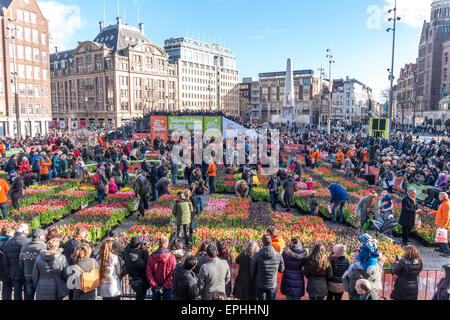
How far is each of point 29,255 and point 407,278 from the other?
6.35 meters

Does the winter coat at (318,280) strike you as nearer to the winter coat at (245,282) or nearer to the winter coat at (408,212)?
the winter coat at (245,282)

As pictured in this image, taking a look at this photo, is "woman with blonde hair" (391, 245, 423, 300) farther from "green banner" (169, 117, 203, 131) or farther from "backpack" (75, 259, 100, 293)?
"green banner" (169, 117, 203, 131)

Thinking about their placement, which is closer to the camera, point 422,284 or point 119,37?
point 422,284

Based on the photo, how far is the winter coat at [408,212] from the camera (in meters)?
10.1

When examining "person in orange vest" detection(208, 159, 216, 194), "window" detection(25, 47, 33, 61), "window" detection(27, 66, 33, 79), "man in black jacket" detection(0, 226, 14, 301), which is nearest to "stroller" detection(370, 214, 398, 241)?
"person in orange vest" detection(208, 159, 216, 194)

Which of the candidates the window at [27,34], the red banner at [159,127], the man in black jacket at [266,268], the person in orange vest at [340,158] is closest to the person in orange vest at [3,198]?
the man in black jacket at [266,268]

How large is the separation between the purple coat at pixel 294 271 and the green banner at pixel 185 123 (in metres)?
26.6

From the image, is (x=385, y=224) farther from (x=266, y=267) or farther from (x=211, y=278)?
(x=211, y=278)

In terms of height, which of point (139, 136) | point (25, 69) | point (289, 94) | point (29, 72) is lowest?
point (139, 136)

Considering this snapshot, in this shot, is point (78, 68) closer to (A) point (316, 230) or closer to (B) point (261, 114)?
(B) point (261, 114)

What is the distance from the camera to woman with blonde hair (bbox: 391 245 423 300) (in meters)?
5.66

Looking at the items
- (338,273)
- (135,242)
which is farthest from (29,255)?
(338,273)

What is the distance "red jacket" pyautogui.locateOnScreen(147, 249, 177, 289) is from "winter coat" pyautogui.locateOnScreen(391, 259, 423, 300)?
371 centimetres

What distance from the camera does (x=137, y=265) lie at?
6086mm
